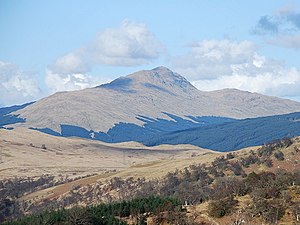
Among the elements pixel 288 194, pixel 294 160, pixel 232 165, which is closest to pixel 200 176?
pixel 232 165

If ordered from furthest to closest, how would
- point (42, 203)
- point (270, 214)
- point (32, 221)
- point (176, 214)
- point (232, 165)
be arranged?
point (42, 203) < point (232, 165) < point (32, 221) < point (176, 214) < point (270, 214)

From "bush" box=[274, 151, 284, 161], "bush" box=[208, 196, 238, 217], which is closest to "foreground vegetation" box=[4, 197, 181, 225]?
"bush" box=[208, 196, 238, 217]

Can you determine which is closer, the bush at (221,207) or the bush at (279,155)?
the bush at (221,207)

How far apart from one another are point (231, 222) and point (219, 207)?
3.86 m

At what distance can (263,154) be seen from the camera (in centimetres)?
18262

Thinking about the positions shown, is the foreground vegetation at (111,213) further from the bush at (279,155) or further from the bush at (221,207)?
the bush at (279,155)

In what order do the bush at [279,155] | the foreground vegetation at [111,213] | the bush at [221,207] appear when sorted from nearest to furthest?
the foreground vegetation at [111,213]
the bush at [221,207]
the bush at [279,155]

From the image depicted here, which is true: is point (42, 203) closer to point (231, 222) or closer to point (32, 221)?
point (32, 221)

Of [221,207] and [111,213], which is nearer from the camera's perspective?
[221,207]

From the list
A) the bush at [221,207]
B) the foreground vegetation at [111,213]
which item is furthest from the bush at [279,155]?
the bush at [221,207]

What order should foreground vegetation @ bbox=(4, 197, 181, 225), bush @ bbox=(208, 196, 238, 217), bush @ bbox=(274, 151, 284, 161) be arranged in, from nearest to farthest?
foreground vegetation @ bbox=(4, 197, 181, 225) → bush @ bbox=(208, 196, 238, 217) → bush @ bbox=(274, 151, 284, 161)

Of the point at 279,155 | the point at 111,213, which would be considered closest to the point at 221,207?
the point at 111,213

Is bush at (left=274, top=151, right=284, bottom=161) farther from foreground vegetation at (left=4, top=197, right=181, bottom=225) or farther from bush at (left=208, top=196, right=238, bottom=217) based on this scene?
bush at (left=208, top=196, right=238, bottom=217)

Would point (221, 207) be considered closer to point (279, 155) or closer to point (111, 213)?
point (111, 213)
